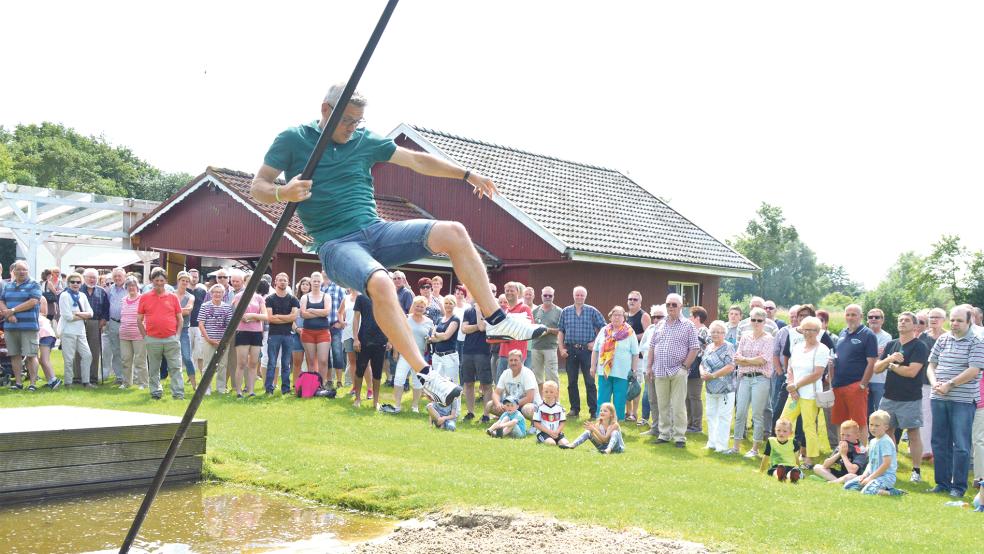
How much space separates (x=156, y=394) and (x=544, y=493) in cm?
747

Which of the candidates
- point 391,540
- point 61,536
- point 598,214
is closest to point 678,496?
point 391,540

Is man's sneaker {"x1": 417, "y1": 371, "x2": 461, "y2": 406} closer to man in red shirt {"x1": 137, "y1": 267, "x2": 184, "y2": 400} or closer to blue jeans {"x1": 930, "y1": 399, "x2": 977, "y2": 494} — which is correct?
blue jeans {"x1": 930, "y1": 399, "x2": 977, "y2": 494}

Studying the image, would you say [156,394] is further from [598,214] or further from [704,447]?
[598,214]

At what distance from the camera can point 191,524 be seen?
699cm

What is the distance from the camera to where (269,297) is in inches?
535

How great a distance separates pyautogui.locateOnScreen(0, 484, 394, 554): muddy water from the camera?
6316 mm

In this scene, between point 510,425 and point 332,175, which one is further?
point 510,425

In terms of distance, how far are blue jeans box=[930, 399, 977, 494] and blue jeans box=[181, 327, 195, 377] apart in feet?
33.2

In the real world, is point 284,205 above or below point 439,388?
above

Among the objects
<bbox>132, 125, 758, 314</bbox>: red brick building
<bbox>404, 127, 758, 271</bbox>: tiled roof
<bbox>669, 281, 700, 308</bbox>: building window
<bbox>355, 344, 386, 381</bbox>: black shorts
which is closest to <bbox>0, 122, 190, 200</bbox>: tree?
<bbox>132, 125, 758, 314</bbox>: red brick building

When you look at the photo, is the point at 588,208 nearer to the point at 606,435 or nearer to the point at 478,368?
the point at 478,368

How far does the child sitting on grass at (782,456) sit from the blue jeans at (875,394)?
215 cm

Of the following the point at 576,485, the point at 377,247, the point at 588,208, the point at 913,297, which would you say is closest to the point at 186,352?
the point at 576,485

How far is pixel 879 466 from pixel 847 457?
2.24 feet
